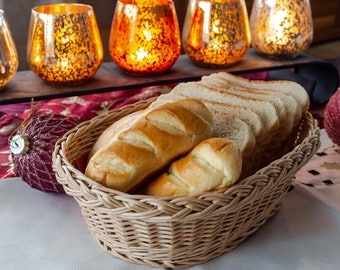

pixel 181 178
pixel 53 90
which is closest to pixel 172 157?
pixel 181 178

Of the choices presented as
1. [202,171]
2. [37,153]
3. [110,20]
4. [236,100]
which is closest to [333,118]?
[236,100]

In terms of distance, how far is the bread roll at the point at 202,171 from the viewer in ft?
2.24

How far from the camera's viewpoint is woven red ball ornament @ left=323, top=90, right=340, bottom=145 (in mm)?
1039

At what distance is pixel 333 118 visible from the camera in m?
1.05

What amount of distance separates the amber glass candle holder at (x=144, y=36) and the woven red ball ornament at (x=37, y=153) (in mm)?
480

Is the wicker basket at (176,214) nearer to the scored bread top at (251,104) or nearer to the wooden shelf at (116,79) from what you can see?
the scored bread top at (251,104)

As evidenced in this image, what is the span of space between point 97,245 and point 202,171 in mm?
219

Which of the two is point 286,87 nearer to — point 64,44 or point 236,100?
point 236,100

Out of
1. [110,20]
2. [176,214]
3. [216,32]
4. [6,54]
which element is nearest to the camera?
[176,214]

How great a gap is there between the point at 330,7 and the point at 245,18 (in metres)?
2.05

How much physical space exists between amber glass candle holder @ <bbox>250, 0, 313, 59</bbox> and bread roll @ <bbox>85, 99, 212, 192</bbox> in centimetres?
81

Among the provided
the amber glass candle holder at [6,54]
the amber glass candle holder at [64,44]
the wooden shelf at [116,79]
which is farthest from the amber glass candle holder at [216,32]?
the amber glass candle holder at [6,54]

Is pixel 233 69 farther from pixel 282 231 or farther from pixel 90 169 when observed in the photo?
pixel 90 169

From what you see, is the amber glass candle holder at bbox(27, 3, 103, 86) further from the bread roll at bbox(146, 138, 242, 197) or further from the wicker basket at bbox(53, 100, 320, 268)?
the bread roll at bbox(146, 138, 242, 197)
